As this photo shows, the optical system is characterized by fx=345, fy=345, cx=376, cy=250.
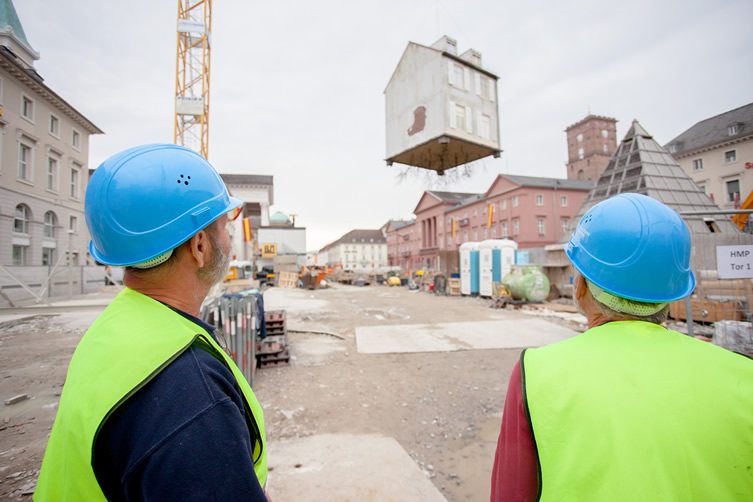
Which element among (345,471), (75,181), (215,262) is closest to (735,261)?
(345,471)

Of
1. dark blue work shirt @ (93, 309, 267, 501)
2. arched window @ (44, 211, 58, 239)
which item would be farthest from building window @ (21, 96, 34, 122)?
dark blue work shirt @ (93, 309, 267, 501)

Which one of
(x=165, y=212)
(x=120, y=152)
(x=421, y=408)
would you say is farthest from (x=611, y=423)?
(x=421, y=408)

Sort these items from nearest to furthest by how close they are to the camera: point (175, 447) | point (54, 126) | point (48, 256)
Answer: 1. point (175, 447)
2. point (54, 126)
3. point (48, 256)

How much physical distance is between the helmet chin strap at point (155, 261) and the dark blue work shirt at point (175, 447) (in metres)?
0.41

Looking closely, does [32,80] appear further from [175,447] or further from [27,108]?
[175,447]

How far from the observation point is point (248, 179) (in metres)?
49.5

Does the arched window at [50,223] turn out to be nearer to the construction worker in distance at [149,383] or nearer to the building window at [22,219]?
the building window at [22,219]

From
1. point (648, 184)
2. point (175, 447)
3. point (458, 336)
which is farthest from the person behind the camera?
point (648, 184)

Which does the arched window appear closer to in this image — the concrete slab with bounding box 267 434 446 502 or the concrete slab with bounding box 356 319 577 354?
the concrete slab with bounding box 267 434 446 502

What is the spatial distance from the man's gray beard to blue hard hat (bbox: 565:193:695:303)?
1335mm

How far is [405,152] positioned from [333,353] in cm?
486

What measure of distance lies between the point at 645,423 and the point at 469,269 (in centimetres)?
2257

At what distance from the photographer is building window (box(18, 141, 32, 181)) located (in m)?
2.23

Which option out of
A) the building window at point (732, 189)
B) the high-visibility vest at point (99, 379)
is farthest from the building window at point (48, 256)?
the building window at point (732, 189)
